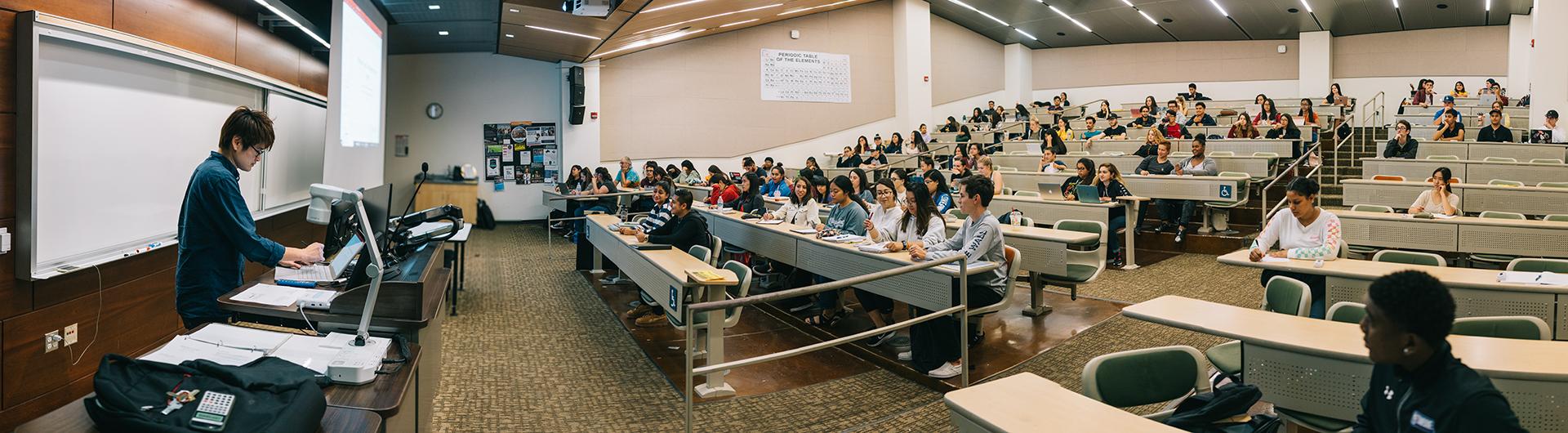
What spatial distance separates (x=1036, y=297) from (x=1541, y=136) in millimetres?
7836

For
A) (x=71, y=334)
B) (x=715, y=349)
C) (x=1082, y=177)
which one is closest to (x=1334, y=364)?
(x=715, y=349)

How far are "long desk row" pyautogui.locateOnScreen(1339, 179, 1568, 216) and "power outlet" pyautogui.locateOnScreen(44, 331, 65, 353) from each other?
389 inches

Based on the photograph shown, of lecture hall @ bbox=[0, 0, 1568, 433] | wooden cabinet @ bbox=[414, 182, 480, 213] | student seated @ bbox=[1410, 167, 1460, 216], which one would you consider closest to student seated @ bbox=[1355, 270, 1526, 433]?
lecture hall @ bbox=[0, 0, 1568, 433]

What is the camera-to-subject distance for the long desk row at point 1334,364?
2.20m

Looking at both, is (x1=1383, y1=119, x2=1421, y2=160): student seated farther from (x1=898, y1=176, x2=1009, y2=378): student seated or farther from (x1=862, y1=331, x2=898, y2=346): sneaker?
(x1=862, y1=331, x2=898, y2=346): sneaker

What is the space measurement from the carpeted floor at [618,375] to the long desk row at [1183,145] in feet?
13.1

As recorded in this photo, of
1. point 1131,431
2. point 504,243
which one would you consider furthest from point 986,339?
point 504,243

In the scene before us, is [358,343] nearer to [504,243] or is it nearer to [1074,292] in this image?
[1074,292]

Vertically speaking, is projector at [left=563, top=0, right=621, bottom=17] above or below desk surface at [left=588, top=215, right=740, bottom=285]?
above

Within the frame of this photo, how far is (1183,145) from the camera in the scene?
10.8 meters

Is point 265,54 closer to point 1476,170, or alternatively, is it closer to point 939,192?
point 939,192

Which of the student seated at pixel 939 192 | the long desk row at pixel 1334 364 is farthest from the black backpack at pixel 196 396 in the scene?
the student seated at pixel 939 192

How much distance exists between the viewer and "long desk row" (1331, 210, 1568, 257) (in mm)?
5305

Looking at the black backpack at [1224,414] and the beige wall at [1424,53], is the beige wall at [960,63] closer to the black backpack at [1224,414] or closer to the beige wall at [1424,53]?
the beige wall at [1424,53]
